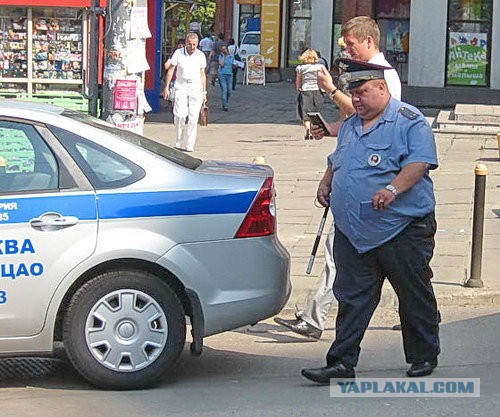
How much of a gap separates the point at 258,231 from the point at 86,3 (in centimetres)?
1356

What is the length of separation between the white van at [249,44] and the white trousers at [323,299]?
110ft

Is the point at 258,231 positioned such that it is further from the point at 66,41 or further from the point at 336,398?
the point at 66,41

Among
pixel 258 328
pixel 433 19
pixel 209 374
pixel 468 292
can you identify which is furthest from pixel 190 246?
pixel 433 19

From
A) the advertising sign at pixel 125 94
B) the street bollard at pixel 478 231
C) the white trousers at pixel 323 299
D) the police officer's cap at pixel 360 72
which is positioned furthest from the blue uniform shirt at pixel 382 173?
the advertising sign at pixel 125 94

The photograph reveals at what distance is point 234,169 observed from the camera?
7086mm

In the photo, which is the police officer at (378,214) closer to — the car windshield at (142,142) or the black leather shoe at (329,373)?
the black leather shoe at (329,373)

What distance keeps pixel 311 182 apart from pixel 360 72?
8696 mm

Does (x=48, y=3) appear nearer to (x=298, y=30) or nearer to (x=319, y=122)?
(x=319, y=122)

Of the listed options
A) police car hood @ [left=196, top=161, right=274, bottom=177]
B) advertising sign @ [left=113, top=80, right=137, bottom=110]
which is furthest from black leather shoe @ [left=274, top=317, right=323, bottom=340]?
advertising sign @ [left=113, top=80, right=137, bottom=110]

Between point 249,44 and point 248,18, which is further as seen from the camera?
point 248,18

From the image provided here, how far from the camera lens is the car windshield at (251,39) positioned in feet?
140

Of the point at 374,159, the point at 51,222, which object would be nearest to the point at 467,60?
the point at 374,159

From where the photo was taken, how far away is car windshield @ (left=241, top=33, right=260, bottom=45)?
42656 mm

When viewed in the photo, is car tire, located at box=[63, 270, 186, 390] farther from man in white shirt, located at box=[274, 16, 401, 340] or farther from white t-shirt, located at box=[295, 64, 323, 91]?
white t-shirt, located at box=[295, 64, 323, 91]
